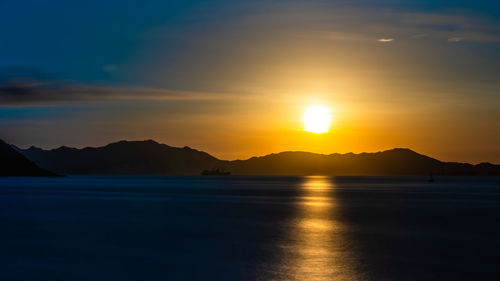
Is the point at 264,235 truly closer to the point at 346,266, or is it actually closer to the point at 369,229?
the point at 369,229

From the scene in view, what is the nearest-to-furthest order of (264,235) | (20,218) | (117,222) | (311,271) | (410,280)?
(410,280), (311,271), (264,235), (117,222), (20,218)

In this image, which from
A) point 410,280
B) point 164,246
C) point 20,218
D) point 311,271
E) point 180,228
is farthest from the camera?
point 20,218

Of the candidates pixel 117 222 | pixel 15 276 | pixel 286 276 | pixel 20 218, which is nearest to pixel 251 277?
pixel 286 276

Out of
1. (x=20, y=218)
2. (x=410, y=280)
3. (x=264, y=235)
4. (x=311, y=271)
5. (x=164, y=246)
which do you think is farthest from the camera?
(x=20, y=218)

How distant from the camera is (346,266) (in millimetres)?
26750

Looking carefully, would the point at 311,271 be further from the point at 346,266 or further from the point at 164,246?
the point at 164,246

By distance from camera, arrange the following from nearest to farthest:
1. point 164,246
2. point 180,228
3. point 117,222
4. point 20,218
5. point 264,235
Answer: point 164,246 → point 264,235 → point 180,228 → point 117,222 → point 20,218

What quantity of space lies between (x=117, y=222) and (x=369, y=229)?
69.3 feet

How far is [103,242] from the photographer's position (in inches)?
1367

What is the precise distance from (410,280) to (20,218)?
129 ft

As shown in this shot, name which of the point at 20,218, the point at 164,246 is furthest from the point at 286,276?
the point at 20,218

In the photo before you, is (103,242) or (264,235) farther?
(264,235)

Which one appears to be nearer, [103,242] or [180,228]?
[103,242]

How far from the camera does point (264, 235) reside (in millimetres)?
39688
